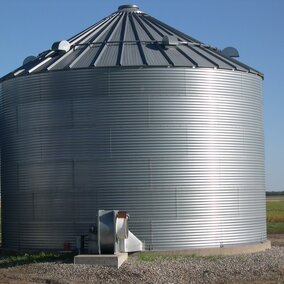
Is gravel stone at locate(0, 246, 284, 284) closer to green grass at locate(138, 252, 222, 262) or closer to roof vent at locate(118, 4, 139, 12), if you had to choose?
green grass at locate(138, 252, 222, 262)

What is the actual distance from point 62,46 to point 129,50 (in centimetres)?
289

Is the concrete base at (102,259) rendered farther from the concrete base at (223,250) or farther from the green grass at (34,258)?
the concrete base at (223,250)

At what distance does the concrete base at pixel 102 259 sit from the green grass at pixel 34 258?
1328 mm

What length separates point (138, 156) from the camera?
25.8 m

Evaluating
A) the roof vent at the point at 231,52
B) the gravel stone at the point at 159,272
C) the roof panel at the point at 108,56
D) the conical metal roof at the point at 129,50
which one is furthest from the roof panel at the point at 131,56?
the gravel stone at the point at 159,272

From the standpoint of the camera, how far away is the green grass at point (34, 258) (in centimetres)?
2468

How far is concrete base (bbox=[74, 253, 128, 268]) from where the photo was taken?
22.3 meters

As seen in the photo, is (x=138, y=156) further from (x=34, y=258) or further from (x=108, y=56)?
(x=34, y=258)

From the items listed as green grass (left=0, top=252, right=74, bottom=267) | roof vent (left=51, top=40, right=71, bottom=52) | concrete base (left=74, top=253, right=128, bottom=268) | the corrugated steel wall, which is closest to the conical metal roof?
roof vent (left=51, top=40, right=71, bottom=52)

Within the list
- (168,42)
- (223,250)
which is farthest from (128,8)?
(223,250)

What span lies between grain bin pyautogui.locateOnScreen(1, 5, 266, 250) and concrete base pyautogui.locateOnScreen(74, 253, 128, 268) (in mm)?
2994

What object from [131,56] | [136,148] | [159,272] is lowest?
[159,272]

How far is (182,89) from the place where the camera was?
26359 mm

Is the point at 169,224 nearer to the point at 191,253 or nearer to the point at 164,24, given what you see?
the point at 191,253
